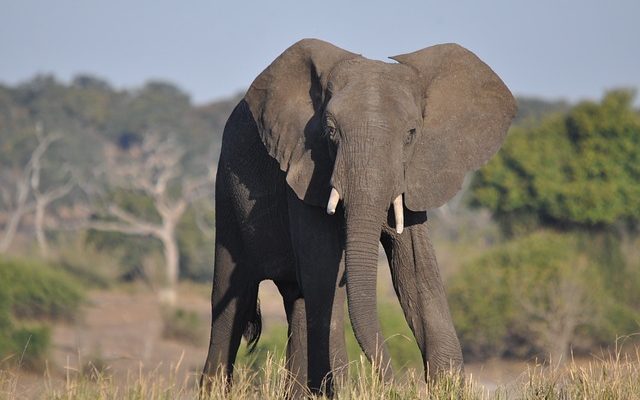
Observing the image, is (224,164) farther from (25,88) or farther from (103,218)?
(25,88)

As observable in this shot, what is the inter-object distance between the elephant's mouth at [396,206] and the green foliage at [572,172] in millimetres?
20627

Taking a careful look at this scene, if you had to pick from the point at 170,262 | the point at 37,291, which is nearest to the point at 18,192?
the point at 170,262

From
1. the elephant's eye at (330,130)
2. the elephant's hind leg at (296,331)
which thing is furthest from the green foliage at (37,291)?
the elephant's eye at (330,130)

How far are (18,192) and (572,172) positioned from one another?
27642 millimetres

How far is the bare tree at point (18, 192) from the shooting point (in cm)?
4791

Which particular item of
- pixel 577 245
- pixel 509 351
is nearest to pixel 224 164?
pixel 509 351

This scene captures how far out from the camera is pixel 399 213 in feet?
Result: 24.0

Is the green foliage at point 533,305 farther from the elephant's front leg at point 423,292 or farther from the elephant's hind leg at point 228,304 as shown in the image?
the elephant's front leg at point 423,292

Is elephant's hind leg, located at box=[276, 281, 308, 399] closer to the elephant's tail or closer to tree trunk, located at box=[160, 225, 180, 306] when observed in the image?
the elephant's tail

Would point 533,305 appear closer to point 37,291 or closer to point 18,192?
point 37,291

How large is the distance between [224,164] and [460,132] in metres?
2.00

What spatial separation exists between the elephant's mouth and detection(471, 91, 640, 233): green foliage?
812 inches

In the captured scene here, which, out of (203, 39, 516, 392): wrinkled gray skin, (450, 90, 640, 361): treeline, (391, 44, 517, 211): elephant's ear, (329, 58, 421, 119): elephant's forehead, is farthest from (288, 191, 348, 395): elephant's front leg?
(450, 90, 640, 361): treeline

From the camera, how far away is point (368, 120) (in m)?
7.17
